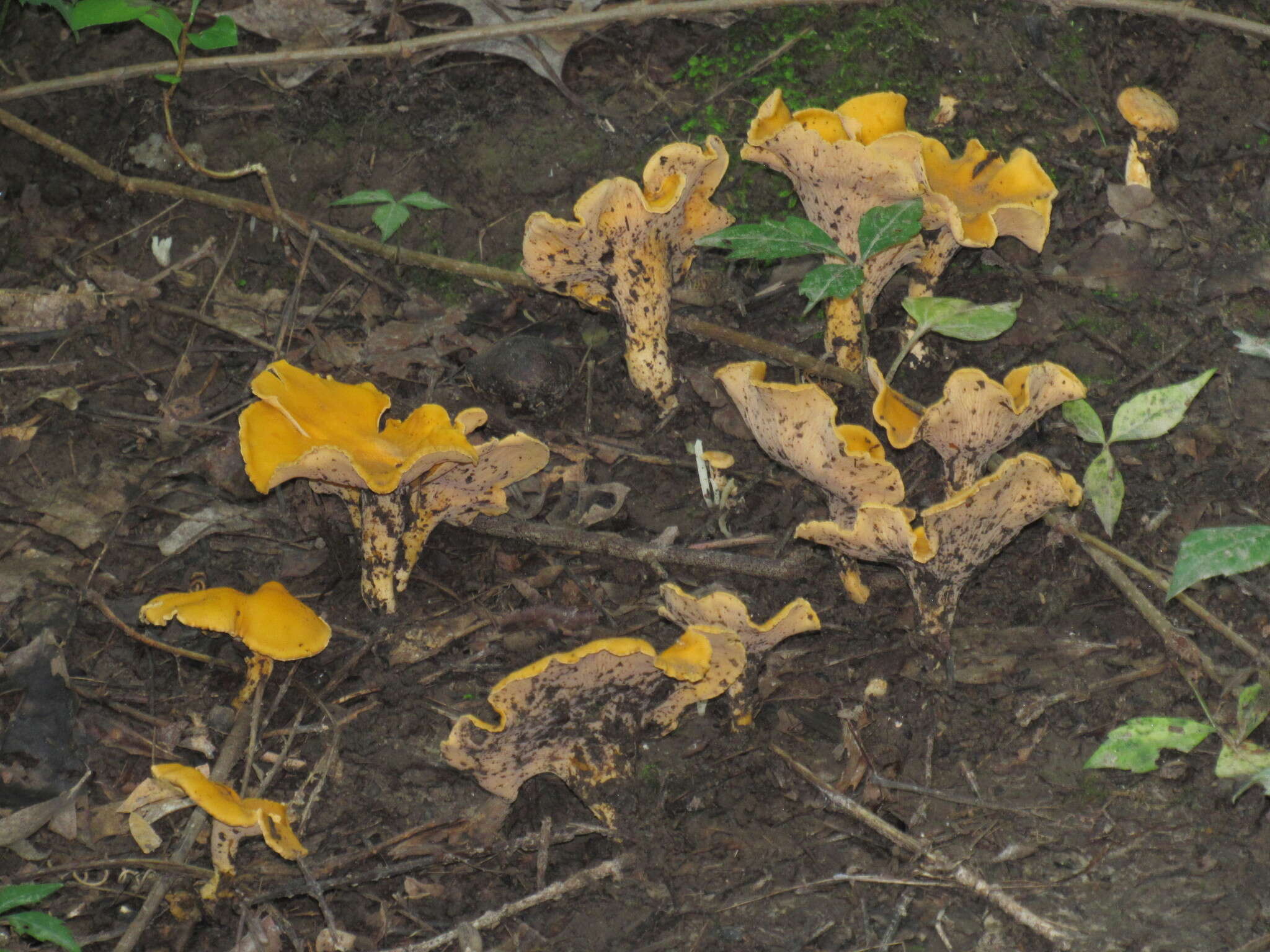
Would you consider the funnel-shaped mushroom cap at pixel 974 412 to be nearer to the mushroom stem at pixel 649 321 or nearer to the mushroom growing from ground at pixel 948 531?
the mushroom growing from ground at pixel 948 531

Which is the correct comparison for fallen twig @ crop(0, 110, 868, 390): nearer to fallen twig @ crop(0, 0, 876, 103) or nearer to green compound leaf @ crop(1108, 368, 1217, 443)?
fallen twig @ crop(0, 0, 876, 103)

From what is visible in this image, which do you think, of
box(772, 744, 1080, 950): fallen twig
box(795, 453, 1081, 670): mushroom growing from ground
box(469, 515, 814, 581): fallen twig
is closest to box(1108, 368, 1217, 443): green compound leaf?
box(795, 453, 1081, 670): mushroom growing from ground

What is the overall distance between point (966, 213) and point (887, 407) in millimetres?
856

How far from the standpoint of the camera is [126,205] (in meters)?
5.33

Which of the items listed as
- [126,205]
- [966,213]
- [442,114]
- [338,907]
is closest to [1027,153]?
[966,213]

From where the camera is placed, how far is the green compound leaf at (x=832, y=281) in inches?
143

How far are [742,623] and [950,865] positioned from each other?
95cm

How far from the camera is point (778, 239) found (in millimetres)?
3812

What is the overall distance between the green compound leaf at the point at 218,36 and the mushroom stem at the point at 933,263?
125 inches

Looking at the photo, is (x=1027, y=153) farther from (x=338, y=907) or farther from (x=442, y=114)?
(x=338, y=907)

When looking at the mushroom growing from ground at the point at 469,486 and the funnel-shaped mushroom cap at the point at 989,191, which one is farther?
the funnel-shaped mushroom cap at the point at 989,191

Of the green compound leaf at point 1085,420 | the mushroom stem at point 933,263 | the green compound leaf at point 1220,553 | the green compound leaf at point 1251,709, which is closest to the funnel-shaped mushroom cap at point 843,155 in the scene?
the mushroom stem at point 933,263

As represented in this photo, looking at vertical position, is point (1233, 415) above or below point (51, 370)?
above

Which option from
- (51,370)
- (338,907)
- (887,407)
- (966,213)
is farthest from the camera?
(51,370)
